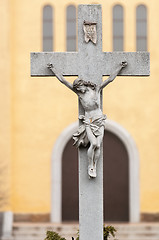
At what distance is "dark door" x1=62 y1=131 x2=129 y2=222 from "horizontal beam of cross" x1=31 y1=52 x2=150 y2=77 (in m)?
6.24

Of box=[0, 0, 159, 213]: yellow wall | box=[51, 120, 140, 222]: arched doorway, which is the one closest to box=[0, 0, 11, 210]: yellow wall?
box=[0, 0, 159, 213]: yellow wall

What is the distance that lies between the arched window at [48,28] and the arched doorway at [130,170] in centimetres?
193

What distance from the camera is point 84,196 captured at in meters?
6.16

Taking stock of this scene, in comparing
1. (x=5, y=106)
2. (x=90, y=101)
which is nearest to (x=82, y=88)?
(x=90, y=101)

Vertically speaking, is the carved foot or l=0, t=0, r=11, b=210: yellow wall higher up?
l=0, t=0, r=11, b=210: yellow wall

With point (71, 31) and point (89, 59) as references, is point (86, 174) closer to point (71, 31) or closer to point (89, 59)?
point (89, 59)

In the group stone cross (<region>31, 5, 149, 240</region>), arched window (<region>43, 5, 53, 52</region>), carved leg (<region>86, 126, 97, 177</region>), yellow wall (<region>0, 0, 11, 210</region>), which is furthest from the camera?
arched window (<region>43, 5, 53, 52</region>)

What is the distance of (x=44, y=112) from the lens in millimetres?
12312

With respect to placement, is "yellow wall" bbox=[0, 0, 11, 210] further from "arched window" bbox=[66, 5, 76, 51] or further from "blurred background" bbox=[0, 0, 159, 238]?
"arched window" bbox=[66, 5, 76, 51]

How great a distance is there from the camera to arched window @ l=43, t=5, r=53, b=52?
12.4m

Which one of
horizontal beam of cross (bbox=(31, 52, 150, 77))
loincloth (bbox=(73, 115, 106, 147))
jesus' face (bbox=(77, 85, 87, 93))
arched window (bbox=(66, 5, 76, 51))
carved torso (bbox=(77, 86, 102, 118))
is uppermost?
arched window (bbox=(66, 5, 76, 51))

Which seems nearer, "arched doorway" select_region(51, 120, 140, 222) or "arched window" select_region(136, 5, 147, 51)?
"arched doorway" select_region(51, 120, 140, 222)

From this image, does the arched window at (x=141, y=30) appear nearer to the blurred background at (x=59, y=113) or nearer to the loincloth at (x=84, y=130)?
the blurred background at (x=59, y=113)

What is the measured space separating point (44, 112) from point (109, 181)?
7.30 ft
